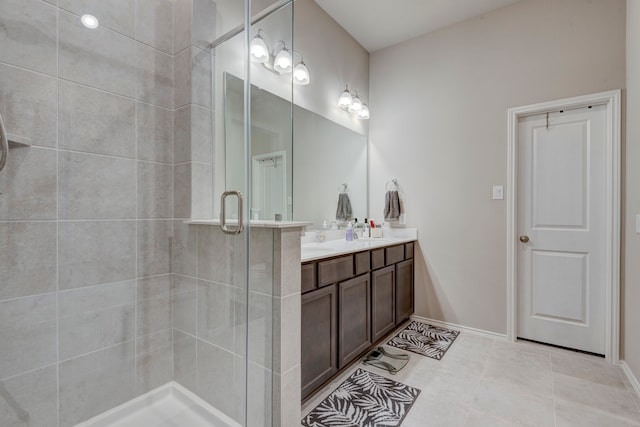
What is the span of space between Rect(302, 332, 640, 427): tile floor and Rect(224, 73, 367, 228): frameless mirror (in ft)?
3.85

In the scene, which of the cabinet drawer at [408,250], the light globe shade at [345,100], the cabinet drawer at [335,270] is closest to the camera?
the cabinet drawer at [335,270]

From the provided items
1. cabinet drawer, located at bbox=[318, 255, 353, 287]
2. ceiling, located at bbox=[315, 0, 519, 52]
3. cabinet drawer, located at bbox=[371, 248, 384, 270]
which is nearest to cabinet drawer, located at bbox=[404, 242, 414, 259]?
cabinet drawer, located at bbox=[371, 248, 384, 270]

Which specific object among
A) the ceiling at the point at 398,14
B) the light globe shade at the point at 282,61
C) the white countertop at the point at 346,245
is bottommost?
the white countertop at the point at 346,245

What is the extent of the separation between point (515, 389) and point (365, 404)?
0.93m

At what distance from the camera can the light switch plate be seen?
2480mm

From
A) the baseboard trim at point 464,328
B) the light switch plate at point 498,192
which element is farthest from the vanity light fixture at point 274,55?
the baseboard trim at point 464,328

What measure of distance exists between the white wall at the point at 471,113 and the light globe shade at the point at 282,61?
1.71m

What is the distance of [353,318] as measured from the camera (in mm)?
1955

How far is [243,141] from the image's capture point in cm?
139

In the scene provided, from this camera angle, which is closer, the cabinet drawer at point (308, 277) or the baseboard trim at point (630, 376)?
the cabinet drawer at point (308, 277)

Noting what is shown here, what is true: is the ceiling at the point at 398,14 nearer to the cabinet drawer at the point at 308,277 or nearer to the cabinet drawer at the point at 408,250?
the cabinet drawer at the point at 408,250

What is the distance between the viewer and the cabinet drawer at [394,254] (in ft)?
7.90

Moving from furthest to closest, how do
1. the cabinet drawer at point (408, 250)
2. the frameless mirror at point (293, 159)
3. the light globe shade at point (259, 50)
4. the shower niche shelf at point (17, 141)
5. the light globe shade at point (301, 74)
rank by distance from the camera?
the cabinet drawer at point (408, 250) → the light globe shade at point (301, 74) → the light globe shade at point (259, 50) → the frameless mirror at point (293, 159) → the shower niche shelf at point (17, 141)

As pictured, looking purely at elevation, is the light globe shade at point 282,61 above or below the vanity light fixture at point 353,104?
below
